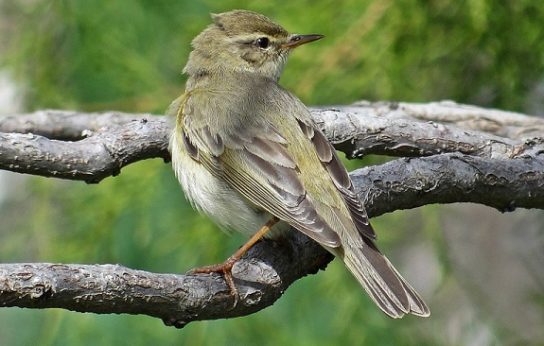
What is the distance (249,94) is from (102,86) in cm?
243

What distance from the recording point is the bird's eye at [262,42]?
5.40 metres

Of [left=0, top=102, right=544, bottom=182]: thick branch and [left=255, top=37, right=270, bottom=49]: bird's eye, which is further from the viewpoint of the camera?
[left=255, top=37, right=270, bottom=49]: bird's eye

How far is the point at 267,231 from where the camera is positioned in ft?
13.6

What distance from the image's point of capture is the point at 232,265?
374 cm

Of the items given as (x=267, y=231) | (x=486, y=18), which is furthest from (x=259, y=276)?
(x=486, y=18)

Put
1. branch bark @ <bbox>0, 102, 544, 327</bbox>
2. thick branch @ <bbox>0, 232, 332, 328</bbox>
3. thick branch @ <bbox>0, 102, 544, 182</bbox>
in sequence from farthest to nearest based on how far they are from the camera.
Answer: thick branch @ <bbox>0, 102, 544, 182</bbox> < branch bark @ <bbox>0, 102, 544, 327</bbox> < thick branch @ <bbox>0, 232, 332, 328</bbox>

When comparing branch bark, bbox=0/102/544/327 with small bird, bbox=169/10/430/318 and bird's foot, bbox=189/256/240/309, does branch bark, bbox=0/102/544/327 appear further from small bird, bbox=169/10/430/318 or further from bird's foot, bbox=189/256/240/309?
small bird, bbox=169/10/430/318

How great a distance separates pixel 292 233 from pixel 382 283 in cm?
57

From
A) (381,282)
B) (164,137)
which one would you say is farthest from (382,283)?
(164,137)

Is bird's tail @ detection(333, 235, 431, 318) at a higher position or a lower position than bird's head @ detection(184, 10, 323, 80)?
lower

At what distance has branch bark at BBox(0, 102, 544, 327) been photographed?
10.4 ft

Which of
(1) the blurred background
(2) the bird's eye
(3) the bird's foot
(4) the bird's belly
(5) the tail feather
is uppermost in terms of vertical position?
(2) the bird's eye

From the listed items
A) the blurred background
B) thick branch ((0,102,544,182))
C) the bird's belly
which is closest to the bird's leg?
the bird's belly

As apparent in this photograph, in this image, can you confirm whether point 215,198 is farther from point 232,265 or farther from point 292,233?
point 232,265
